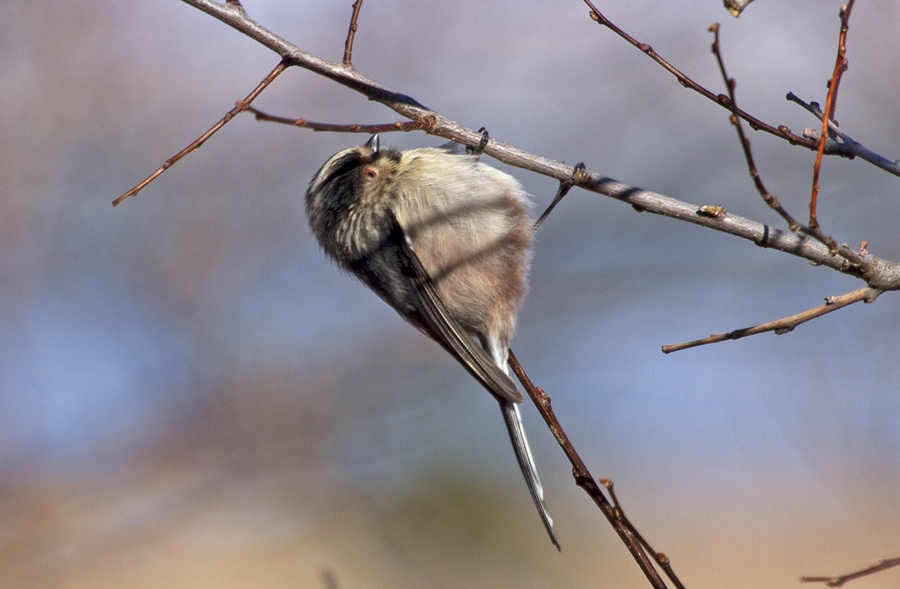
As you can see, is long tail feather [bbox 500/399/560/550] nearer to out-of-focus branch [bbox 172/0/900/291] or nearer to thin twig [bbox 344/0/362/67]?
out-of-focus branch [bbox 172/0/900/291]

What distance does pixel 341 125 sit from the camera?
1.19 meters

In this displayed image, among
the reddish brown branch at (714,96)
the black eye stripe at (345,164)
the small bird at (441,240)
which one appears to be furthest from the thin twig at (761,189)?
the black eye stripe at (345,164)

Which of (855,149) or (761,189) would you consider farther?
(855,149)

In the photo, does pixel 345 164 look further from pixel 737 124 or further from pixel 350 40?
pixel 737 124

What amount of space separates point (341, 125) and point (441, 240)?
100 cm

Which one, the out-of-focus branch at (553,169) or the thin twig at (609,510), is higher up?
the out-of-focus branch at (553,169)

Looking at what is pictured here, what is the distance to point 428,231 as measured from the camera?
216cm

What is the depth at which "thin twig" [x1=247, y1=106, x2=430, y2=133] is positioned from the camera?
1.04m

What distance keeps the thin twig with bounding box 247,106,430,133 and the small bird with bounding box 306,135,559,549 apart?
729 millimetres

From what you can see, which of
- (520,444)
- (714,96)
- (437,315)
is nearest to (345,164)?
(437,315)

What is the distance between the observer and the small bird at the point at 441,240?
212 cm

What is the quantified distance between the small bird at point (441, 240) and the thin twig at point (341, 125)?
0.73 m

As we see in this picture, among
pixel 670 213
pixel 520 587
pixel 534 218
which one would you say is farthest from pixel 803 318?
pixel 520 587

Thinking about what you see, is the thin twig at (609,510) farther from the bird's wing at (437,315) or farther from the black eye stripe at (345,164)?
the black eye stripe at (345,164)
